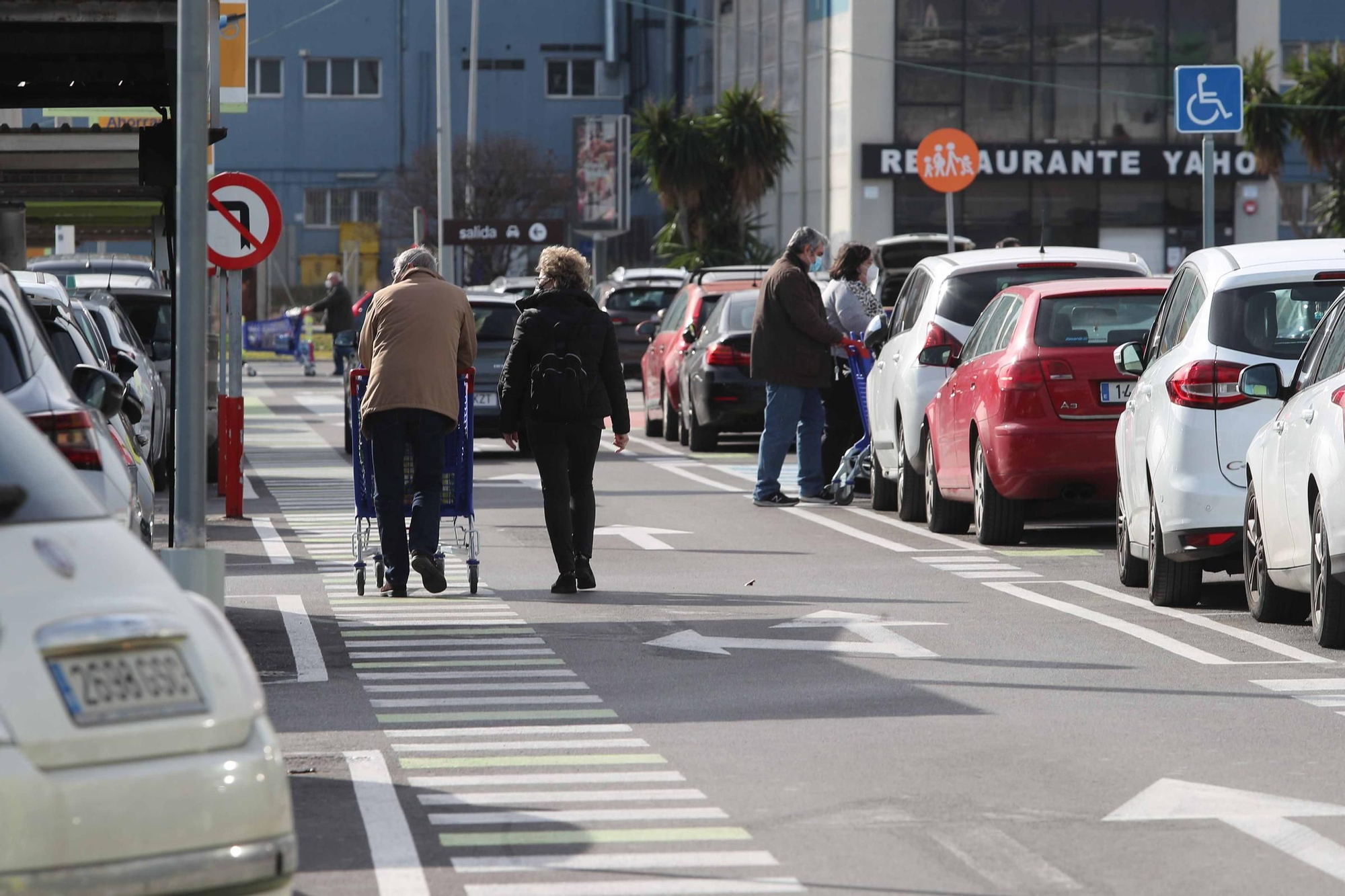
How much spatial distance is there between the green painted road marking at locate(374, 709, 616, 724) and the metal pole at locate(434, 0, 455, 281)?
31.9 meters

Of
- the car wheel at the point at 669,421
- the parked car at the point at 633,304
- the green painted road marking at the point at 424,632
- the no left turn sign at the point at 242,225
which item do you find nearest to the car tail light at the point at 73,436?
the green painted road marking at the point at 424,632

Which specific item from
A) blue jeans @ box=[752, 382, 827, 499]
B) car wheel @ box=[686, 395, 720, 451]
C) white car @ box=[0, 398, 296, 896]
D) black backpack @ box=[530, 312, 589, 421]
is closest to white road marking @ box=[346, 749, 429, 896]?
white car @ box=[0, 398, 296, 896]

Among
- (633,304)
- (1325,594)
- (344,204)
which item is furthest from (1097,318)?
(344,204)

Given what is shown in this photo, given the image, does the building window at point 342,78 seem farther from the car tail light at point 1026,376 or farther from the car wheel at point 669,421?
the car tail light at point 1026,376

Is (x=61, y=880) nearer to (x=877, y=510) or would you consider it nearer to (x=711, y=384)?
(x=877, y=510)

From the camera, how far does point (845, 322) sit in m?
19.0

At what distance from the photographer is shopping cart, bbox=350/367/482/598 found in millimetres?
12375

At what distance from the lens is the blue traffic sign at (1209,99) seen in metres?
18.8

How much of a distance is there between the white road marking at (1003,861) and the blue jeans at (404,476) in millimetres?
5964

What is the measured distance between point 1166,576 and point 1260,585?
829 mm

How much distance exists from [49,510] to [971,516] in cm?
1211

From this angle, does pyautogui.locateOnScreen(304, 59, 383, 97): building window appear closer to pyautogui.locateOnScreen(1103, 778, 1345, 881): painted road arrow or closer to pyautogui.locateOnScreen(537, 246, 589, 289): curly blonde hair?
pyautogui.locateOnScreen(537, 246, 589, 289): curly blonde hair

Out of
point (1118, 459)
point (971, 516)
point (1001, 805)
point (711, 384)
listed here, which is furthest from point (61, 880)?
point (711, 384)

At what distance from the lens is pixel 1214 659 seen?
9883 mm
